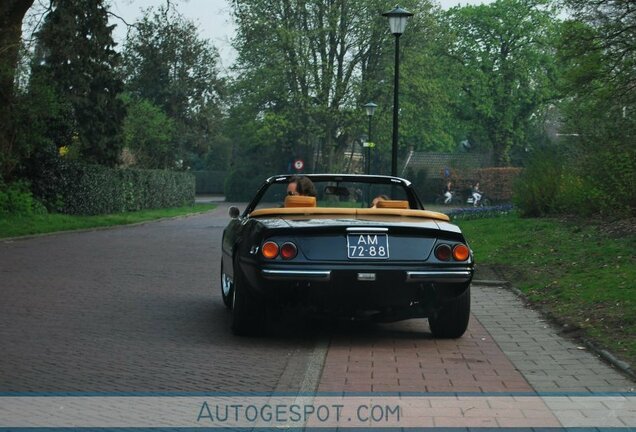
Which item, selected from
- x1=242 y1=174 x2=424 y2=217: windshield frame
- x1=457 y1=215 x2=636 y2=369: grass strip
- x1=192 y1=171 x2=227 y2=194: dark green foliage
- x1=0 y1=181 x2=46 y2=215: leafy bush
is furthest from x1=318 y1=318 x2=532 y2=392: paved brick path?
x1=192 y1=171 x2=227 y2=194: dark green foliage

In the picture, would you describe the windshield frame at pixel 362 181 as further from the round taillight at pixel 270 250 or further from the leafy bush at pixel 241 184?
the leafy bush at pixel 241 184

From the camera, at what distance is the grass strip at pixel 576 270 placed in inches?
379

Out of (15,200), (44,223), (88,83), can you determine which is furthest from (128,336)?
(88,83)

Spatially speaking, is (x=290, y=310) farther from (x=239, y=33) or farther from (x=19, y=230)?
(x=239, y=33)

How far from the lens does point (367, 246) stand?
859 cm

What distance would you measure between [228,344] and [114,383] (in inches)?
77.3

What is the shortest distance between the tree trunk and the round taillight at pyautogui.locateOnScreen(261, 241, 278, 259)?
19.8 metres

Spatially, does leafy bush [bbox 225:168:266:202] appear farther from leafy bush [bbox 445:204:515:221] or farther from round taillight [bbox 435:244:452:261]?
round taillight [bbox 435:244:452:261]

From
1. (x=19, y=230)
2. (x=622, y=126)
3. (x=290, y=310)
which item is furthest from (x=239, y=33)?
(x=290, y=310)

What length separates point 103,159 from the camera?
42.1m

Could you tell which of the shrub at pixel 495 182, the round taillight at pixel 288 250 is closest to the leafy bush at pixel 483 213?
the round taillight at pixel 288 250

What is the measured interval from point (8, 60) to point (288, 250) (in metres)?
21.5

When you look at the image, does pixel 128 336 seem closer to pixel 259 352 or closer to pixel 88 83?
pixel 259 352
